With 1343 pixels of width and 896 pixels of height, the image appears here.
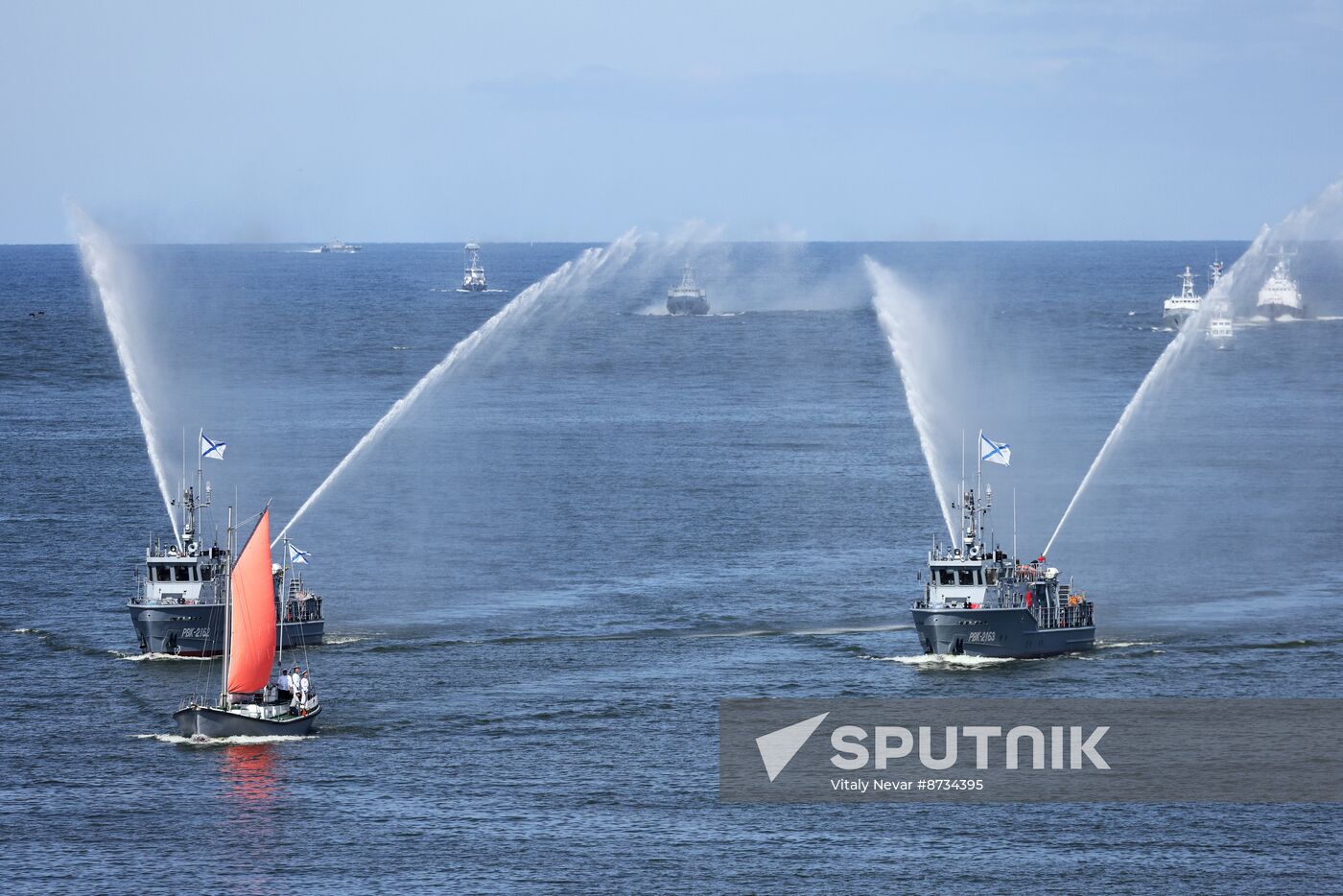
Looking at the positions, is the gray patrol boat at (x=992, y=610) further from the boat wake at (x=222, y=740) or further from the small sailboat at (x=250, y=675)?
the boat wake at (x=222, y=740)

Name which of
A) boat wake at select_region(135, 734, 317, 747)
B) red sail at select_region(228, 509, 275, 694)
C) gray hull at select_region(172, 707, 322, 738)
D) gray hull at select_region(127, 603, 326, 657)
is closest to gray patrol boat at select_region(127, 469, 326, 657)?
gray hull at select_region(127, 603, 326, 657)

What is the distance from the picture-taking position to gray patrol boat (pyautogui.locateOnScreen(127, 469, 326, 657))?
4611 inches

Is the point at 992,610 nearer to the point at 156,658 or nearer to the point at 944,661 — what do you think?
the point at 944,661

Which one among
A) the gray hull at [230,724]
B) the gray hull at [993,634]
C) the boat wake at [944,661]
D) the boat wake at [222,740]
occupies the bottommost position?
the boat wake at [222,740]

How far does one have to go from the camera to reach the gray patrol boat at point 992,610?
117m

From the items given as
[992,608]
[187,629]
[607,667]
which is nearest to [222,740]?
[187,629]

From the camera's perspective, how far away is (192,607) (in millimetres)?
117000

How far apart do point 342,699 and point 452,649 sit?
1232cm

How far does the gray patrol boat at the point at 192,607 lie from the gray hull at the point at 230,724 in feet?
47.7

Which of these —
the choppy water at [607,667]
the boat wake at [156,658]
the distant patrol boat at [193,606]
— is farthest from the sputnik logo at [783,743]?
the boat wake at [156,658]

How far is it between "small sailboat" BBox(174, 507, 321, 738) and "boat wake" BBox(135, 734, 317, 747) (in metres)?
0.21

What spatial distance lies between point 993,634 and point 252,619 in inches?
1647

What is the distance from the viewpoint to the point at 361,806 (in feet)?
293

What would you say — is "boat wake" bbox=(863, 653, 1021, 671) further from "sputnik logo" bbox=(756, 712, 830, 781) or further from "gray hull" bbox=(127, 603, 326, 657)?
"gray hull" bbox=(127, 603, 326, 657)
